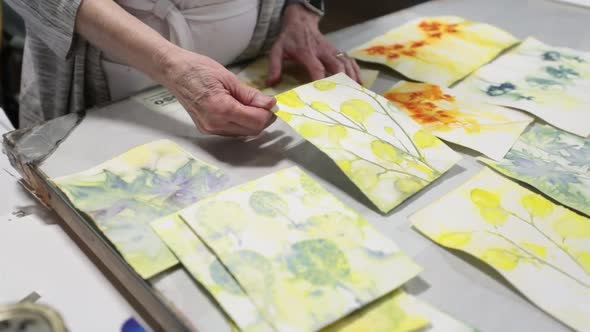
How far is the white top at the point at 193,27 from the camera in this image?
751mm

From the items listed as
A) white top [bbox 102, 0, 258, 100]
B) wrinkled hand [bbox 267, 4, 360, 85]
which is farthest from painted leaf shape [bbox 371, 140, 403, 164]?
white top [bbox 102, 0, 258, 100]

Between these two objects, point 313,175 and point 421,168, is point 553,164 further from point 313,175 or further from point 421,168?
point 313,175

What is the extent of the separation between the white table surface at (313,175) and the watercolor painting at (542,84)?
0.56ft

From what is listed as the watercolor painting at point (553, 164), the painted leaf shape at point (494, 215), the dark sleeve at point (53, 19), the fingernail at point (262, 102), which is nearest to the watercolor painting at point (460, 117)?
the watercolor painting at point (553, 164)

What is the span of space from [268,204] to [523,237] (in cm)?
28

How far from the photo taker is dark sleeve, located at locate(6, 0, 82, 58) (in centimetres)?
67

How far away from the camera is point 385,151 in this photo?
66 centimetres

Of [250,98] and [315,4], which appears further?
[315,4]

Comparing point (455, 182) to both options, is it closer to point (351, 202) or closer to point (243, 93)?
point (351, 202)

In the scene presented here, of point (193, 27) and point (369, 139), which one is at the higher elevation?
point (193, 27)

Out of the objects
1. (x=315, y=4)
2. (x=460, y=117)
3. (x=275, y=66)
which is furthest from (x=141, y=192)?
(x=315, y=4)

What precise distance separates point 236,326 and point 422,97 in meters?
0.53

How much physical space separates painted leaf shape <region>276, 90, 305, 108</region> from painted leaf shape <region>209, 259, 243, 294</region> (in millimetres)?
287

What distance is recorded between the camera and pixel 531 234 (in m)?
0.56
